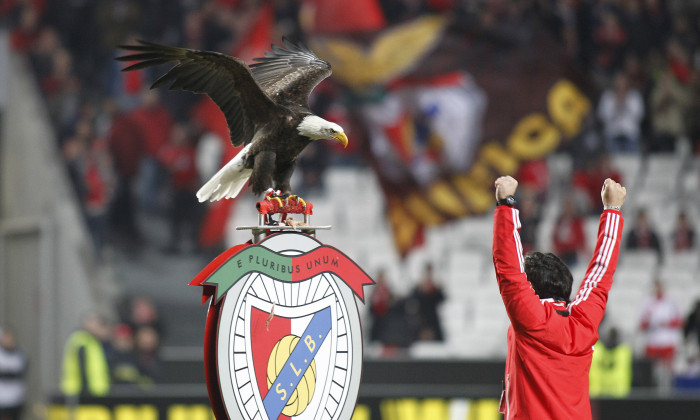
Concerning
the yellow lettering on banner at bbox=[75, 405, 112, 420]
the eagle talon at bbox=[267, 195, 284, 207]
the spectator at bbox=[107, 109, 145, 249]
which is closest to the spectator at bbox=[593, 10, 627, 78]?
the spectator at bbox=[107, 109, 145, 249]

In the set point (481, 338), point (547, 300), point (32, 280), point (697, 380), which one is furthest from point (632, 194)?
point (547, 300)

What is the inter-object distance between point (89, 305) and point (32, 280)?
30.9 inches

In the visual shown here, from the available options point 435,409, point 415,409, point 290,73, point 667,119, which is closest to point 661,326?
point 667,119

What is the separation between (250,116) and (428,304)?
28.2 ft

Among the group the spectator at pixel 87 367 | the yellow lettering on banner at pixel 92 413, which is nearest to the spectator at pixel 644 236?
the spectator at pixel 87 367

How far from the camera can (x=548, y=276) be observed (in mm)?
2803

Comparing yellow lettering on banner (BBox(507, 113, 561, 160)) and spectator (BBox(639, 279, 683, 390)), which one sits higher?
yellow lettering on banner (BBox(507, 113, 561, 160))

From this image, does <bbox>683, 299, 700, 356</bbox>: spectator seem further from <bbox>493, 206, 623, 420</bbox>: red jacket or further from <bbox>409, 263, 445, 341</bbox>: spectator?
<bbox>493, 206, 623, 420</bbox>: red jacket

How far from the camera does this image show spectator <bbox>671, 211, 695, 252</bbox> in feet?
38.6

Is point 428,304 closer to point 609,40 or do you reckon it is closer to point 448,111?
point 448,111

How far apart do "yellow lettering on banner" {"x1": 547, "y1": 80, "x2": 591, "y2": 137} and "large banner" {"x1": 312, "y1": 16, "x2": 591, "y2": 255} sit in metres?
0.01

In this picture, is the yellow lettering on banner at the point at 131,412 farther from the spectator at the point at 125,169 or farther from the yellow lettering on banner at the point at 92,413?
the spectator at the point at 125,169

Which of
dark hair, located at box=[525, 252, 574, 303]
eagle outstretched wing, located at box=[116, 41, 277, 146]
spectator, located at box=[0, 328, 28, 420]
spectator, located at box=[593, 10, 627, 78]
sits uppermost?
spectator, located at box=[593, 10, 627, 78]

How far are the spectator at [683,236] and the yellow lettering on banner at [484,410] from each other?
236 inches
